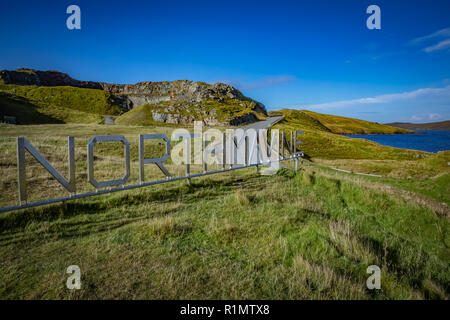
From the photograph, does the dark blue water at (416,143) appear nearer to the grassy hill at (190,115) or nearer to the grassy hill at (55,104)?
the grassy hill at (190,115)

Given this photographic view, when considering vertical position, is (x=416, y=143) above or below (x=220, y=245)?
above

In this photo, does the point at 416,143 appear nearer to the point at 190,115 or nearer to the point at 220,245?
the point at 190,115

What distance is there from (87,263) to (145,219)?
2.15 meters

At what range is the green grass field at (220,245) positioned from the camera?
11.4 ft

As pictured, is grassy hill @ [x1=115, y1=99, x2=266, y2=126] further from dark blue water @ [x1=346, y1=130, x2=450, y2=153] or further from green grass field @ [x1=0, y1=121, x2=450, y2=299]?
dark blue water @ [x1=346, y1=130, x2=450, y2=153]

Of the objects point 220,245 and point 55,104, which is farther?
point 55,104

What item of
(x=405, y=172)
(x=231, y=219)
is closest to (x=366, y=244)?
(x=231, y=219)

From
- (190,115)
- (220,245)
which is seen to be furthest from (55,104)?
(220,245)

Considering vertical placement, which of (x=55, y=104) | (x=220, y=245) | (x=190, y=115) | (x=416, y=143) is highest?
(x=55, y=104)

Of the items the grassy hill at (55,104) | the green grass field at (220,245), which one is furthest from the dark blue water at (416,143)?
the grassy hill at (55,104)

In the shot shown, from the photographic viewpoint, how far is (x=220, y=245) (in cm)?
487

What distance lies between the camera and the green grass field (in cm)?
346

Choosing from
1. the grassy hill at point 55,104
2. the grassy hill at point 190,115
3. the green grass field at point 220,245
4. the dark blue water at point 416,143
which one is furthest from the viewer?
the dark blue water at point 416,143
